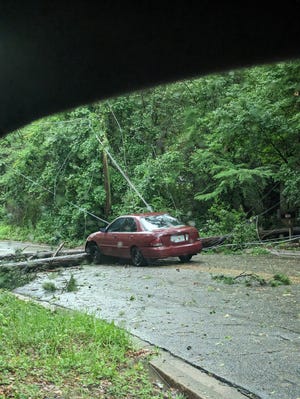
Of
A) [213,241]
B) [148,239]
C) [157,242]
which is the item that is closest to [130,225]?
[148,239]

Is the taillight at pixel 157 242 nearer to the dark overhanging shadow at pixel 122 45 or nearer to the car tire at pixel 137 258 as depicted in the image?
the car tire at pixel 137 258

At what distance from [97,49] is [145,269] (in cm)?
1074

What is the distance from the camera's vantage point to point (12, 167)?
27625 mm

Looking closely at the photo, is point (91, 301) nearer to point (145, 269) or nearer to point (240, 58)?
point (145, 269)

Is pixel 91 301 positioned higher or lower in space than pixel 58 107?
lower

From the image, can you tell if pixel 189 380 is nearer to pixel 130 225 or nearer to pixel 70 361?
pixel 70 361

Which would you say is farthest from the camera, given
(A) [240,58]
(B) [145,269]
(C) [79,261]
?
(C) [79,261]

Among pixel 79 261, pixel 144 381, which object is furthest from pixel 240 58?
pixel 79 261

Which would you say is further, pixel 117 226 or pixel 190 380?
pixel 117 226

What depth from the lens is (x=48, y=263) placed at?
14.3 meters

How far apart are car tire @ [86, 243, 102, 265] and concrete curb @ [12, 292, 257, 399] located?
9.54 m

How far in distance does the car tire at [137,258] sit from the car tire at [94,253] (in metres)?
1.63

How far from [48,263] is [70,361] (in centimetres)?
913

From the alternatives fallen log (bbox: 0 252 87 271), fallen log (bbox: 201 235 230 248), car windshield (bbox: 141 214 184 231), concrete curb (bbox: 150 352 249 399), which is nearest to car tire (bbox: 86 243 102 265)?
fallen log (bbox: 0 252 87 271)
